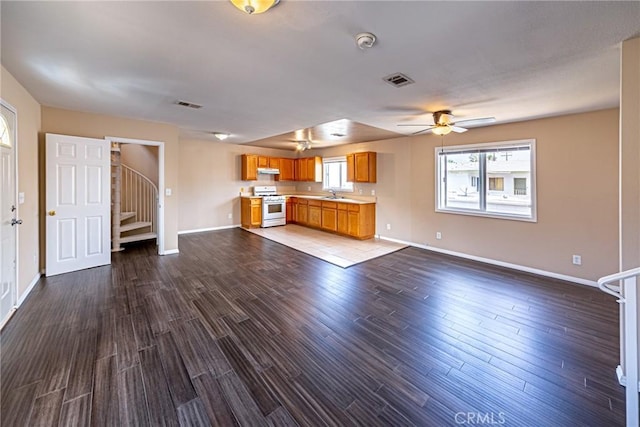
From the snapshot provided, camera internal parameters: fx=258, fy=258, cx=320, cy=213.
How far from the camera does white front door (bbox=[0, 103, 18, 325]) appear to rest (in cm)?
252

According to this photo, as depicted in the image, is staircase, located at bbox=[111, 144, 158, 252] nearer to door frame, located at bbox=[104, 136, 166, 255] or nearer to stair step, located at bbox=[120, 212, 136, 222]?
stair step, located at bbox=[120, 212, 136, 222]

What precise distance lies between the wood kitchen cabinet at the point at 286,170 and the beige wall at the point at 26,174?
569 centimetres

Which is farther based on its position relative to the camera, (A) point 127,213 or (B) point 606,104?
(A) point 127,213

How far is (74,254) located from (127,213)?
211cm

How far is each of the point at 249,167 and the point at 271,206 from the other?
4.43 ft

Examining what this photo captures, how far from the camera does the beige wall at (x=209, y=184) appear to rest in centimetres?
701

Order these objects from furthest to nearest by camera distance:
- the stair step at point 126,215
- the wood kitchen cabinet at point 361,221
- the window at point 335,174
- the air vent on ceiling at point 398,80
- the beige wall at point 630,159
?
1. the window at point 335,174
2. the wood kitchen cabinet at point 361,221
3. the stair step at point 126,215
4. the air vent on ceiling at point 398,80
5. the beige wall at point 630,159

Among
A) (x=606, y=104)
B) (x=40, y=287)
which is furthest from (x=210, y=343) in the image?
(x=606, y=104)

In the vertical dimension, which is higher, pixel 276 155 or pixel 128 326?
pixel 276 155

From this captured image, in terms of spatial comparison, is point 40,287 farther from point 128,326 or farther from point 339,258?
point 339,258

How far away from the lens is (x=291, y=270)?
419cm

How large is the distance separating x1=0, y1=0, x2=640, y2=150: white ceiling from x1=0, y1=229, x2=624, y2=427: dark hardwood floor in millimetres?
2499

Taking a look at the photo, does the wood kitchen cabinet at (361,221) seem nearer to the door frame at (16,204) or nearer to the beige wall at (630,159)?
the beige wall at (630,159)

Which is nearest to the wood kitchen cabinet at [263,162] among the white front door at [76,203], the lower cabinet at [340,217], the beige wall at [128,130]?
the lower cabinet at [340,217]
